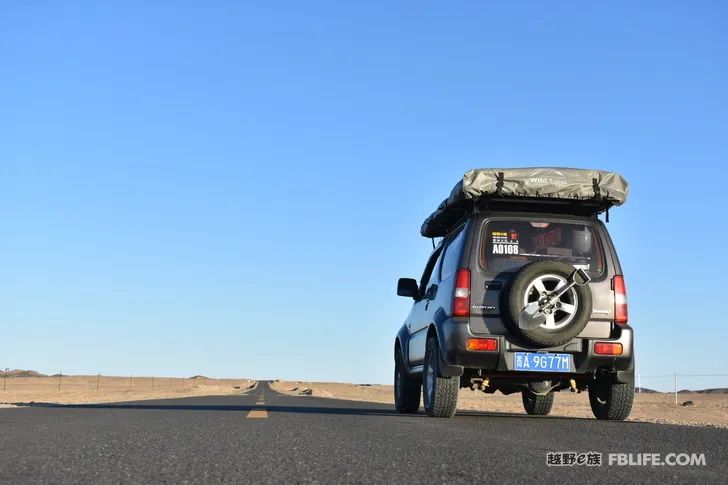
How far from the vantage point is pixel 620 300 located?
28.9 ft

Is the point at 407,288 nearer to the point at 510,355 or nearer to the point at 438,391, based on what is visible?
the point at 438,391

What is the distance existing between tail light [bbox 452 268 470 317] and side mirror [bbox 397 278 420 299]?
2.39 m

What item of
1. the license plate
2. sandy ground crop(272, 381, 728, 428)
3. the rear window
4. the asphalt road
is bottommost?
sandy ground crop(272, 381, 728, 428)

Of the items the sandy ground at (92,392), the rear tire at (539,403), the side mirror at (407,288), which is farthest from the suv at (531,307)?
the sandy ground at (92,392)

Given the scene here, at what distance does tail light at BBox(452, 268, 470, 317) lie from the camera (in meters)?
8.55

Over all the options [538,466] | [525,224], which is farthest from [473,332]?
[538,466]

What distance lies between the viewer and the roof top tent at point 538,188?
29.6 ft

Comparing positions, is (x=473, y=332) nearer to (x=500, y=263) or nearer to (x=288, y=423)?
(x=500, y=263)

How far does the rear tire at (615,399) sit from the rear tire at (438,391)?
1694 millimetres

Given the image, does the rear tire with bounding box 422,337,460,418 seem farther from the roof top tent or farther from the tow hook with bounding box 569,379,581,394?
the roof top tent

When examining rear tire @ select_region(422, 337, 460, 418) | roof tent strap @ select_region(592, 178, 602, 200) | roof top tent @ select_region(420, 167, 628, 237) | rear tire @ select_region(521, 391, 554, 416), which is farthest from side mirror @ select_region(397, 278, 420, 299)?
roof tent strap @ select_region(592, 178, 602, 200)

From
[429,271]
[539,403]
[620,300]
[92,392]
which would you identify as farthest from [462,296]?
[92,392]

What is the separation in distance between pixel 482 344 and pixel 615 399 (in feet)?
5.88

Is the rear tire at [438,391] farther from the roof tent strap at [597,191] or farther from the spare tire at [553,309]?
the roof tent strap at [597,191]
